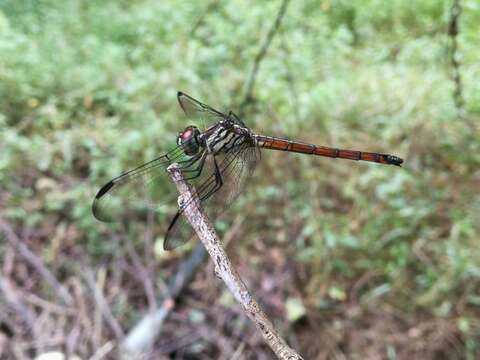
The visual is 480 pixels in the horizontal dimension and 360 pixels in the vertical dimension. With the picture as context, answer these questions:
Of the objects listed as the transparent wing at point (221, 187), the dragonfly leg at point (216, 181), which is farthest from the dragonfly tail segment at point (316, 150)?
the dragonfly leg at point (216, 181)

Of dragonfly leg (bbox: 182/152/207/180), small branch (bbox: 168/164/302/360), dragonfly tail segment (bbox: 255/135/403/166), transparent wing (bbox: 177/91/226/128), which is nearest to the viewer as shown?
small branch (bbox: 168/164/302/360)

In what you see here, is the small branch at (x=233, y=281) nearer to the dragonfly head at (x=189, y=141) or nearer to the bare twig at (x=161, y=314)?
the dragonfly head at (x=189, y=141)

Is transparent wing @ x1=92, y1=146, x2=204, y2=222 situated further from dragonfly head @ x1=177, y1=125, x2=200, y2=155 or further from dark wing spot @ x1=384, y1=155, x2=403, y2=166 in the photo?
dark wing spot @ x1=384, y1=155, x2=403, y2=166

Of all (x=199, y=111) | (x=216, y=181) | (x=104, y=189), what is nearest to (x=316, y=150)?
(x=199, y=111)

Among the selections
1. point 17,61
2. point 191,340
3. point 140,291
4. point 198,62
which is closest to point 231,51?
point 198,62

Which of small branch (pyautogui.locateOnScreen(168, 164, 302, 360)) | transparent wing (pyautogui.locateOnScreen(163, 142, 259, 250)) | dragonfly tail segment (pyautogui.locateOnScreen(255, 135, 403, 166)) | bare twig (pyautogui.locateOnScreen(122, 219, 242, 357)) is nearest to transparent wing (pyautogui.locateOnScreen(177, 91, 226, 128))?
transparent wing (pyautogui.locateOnScreen(163, 142, 259, 250))

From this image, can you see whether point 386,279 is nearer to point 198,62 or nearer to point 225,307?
point 225,307

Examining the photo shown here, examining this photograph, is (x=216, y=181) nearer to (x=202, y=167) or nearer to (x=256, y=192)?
(x=202, y=167)
